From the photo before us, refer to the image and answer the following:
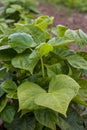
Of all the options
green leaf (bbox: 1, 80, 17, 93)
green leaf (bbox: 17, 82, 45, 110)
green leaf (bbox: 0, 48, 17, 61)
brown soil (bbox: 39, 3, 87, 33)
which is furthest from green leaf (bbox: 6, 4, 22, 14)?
green leaf (bbox: 17, 82, 45, 110)

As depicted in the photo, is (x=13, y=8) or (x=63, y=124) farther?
(x=13, y=8)

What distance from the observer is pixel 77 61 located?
2.51 meters

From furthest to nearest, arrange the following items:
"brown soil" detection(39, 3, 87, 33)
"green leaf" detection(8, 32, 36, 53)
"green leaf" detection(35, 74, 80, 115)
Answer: "brown soil" detection(39, 3, 87, 33)
"green leaf" detection(8, 32, 36, 53)
"green leaf" detection(35, 74, 80, 115)

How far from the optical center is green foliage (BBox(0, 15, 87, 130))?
7.45ft

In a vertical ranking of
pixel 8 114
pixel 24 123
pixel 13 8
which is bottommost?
pixel 13 8

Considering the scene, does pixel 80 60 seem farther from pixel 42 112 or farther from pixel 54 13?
pixel 54 13

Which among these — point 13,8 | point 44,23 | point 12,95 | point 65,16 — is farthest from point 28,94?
point 65,16

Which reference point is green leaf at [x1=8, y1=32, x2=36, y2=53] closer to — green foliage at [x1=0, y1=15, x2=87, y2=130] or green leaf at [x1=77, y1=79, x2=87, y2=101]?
green foliage at [x1=0, y1=15, x2=87, y2=130]

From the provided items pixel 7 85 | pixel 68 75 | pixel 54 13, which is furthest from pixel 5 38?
pixel 54 13

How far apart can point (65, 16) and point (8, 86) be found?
389 centimetres

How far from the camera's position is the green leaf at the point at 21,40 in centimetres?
235

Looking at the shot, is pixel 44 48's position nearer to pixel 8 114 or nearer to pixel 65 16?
pixel 8 114

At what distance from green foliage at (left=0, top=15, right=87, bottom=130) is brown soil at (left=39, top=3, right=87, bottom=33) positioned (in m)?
2.77

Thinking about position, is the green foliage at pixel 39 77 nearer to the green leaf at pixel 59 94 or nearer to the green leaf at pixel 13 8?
the green leaf at pixel 59 94
